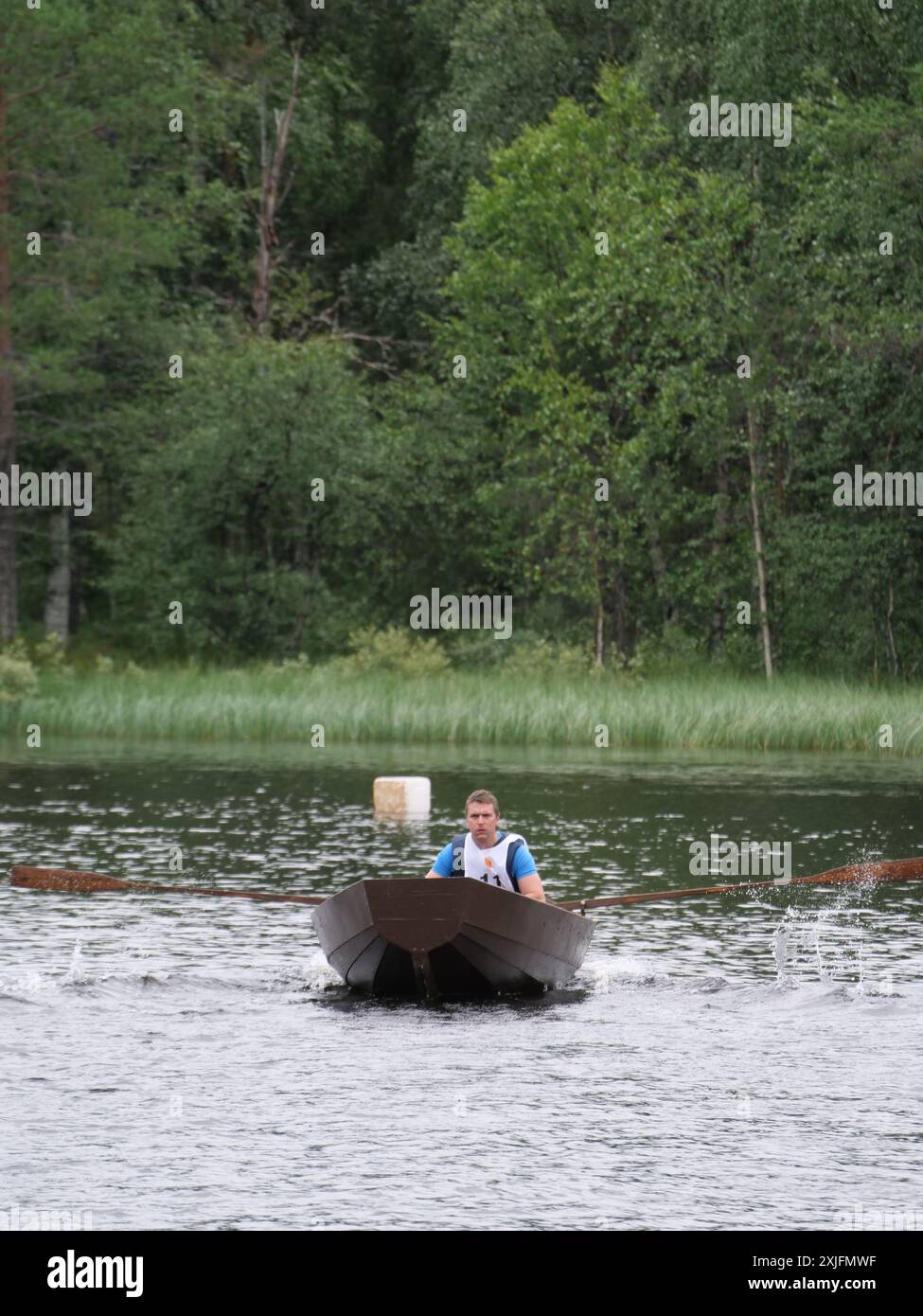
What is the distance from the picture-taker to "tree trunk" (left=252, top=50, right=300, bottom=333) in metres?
54.3

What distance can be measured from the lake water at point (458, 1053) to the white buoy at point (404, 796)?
1007 mm

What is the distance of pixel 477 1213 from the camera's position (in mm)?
10391

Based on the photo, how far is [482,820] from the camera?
52.0ft

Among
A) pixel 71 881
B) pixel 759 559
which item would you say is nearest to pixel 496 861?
pixel 71 881

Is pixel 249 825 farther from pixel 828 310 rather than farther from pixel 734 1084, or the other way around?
pixel 828 310

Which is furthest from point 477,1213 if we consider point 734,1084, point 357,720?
point 357,720

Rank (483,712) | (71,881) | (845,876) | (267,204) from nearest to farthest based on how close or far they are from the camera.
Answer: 1. (845,876)
2. (71,881)
3. (483,712)
4. (267,204)

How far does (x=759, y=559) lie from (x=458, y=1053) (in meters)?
32.4

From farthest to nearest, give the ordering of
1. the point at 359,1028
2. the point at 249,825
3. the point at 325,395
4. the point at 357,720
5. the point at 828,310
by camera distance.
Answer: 1. the point at 325,395
2. the point at 828,310
3. the point at 357,720
4. the point at 249,825
5. the point at 359,1028

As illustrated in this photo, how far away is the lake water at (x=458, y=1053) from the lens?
1076cm

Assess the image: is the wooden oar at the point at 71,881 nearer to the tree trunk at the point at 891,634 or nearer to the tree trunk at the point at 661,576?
the tree trunk at the point at 891,634

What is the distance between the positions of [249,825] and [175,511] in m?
24.7

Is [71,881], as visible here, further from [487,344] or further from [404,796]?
[487,344]

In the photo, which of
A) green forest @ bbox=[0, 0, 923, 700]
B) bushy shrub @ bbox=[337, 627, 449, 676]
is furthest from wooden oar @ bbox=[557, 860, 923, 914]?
bushy shrub @ bbox=[337, 627, 449, 676]
